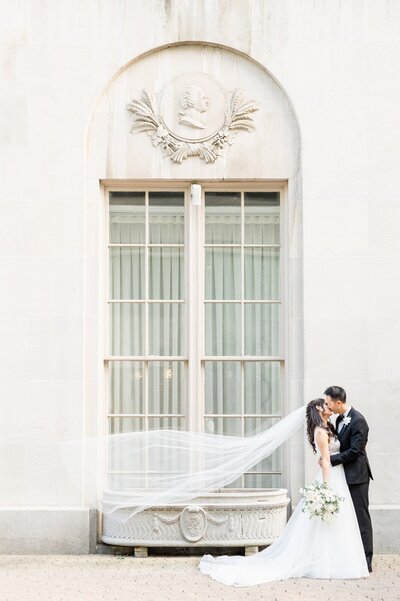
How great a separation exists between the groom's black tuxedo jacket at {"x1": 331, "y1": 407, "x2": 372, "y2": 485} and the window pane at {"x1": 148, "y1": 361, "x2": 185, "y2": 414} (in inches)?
87.4

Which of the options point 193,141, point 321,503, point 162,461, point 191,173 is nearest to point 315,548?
point 321,503

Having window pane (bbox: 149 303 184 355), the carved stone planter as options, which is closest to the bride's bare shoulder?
the carved stone planter

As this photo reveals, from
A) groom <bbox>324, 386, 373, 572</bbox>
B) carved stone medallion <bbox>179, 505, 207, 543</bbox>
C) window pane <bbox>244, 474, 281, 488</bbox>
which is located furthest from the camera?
window pane <bbox>244, 474, 281, 488</bbox>

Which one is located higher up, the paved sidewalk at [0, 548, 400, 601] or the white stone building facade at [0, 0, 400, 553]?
the white stone building facade at [0, 0, 400, 553]

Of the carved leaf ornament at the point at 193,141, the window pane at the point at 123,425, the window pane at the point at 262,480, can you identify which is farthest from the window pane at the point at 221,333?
the carved leaf ornament at the point at 193,141

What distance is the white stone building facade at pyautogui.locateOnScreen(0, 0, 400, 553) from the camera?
501 inches

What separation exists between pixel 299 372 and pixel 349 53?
11.2ft

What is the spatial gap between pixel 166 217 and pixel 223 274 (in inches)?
34.6

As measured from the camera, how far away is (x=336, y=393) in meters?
11.6

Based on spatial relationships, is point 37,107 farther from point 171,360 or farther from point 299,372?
point 299,372

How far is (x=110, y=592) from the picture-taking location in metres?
10.5

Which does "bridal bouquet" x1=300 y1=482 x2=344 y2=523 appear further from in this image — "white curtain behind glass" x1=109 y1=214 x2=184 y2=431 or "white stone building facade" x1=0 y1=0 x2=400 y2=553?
"white curtain behind glass" x1=109 y1=214 x2=184 y2=431

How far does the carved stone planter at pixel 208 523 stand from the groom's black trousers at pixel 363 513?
100 cm

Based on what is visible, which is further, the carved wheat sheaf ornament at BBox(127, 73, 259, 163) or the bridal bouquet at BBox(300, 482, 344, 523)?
the carved wheat sheaf ornament at BBox(127, 73, 259, 163)
